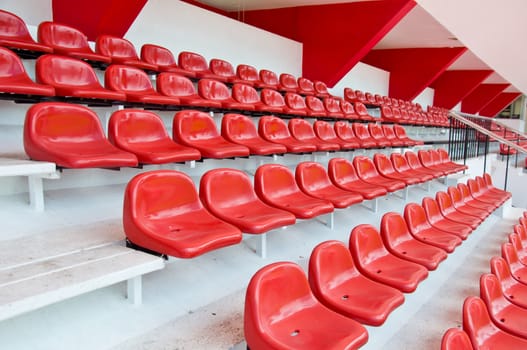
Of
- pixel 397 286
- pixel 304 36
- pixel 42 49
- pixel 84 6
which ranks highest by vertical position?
pixel 304 36

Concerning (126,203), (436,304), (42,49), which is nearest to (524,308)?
(436,304)

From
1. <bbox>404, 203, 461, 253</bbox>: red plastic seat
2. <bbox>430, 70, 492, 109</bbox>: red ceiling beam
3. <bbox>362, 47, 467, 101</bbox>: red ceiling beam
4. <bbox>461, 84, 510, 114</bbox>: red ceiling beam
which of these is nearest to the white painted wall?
<bbox>404, 203, 461, 253</bbox>: red plastic seat

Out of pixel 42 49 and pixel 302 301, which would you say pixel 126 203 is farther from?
pixel 42 49

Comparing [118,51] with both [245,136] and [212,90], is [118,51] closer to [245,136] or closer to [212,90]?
[212,90]

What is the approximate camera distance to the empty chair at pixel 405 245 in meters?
1.75

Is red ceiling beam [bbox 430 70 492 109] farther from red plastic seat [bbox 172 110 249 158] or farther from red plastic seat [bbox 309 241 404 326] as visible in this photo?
red plastic seat [bbox 309 241 404 326]

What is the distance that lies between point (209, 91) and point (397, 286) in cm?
179

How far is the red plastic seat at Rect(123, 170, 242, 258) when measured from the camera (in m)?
1.08

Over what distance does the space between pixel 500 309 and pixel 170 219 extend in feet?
4.99

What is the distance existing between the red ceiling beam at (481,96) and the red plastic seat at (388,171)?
42.4 feet

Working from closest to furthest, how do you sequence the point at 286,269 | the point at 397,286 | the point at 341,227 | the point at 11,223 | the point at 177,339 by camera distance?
1. the point at 177,339
2. the point at 286,269
3. the point at 11,223
4. the point at 397,286
5. the point at 341,227

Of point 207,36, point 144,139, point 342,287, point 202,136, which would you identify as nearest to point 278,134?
point 202,136

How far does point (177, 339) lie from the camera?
99 cm

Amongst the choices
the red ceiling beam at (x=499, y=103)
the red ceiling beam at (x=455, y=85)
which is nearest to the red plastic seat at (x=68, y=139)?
the red ceiling beam at (x=455, y=85)
